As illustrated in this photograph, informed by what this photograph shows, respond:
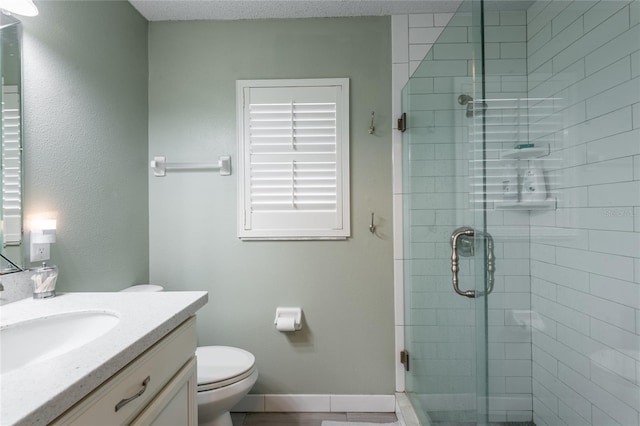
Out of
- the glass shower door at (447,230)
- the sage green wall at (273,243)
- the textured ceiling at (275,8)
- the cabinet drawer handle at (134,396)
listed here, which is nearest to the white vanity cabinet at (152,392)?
the cabinet drawer handle at (134,396)

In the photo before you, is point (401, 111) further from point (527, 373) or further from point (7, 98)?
point (7, 98)

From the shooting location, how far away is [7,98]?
110cm

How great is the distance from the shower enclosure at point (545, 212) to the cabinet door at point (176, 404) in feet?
3.15

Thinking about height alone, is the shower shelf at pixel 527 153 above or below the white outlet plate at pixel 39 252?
above

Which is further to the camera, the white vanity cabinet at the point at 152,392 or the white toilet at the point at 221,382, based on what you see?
the white toilet at the point at 221,382

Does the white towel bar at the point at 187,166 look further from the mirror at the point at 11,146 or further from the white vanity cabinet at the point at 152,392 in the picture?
the white vanity cabinet at the point at 152,392

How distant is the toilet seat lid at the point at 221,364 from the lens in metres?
1.42

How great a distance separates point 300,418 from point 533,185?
5.59ft

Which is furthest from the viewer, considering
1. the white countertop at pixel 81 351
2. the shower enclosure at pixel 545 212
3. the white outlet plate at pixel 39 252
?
the white outlet plate at pixel 39 252

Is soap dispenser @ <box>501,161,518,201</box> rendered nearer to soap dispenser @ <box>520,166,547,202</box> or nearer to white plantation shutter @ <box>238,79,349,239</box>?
soap dispenser @ <box>520,166,547,202</box>

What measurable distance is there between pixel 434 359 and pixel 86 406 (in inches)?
54.4

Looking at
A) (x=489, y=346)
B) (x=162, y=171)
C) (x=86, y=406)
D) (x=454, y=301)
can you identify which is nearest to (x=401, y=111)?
(x=454, y=301)

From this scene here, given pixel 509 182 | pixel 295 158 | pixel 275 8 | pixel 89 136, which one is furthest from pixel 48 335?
pixel 275 8

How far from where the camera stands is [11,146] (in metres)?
1.11
